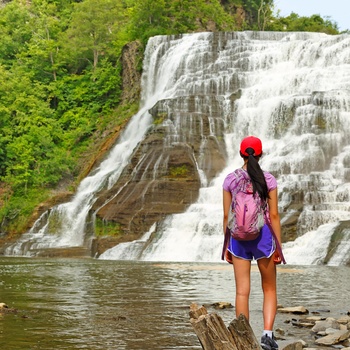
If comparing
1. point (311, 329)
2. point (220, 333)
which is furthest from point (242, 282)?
point (311, 329)

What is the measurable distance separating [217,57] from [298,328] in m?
38.1

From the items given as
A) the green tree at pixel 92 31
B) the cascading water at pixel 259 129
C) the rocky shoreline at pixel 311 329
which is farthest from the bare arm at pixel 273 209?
the green tree at pixel 92 31

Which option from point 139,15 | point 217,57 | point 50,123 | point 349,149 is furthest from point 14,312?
point 139,15

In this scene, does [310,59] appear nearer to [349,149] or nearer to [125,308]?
[349,149]

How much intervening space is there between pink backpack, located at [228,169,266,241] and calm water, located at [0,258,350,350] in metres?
1.42

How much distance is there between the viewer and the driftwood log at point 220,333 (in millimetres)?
4656

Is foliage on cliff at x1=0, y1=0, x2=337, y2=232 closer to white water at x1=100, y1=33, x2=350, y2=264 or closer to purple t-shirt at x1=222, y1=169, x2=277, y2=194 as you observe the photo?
white water at x1=100, y1=33, x2=350, y2=264

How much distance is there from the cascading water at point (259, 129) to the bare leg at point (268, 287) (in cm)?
1611

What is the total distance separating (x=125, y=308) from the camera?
965cm

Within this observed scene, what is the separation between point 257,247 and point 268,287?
42 centimetres

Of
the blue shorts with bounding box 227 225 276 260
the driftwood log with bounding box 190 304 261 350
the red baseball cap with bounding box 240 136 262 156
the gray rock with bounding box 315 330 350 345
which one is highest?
the red baseball cap with bounding box 240 136 262 156

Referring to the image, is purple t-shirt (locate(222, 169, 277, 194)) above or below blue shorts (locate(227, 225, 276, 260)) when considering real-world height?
above

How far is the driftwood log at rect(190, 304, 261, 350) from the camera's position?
466 centimetres

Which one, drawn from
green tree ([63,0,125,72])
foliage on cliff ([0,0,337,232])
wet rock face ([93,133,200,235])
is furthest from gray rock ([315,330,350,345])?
green tree ([63,0,125,72])
